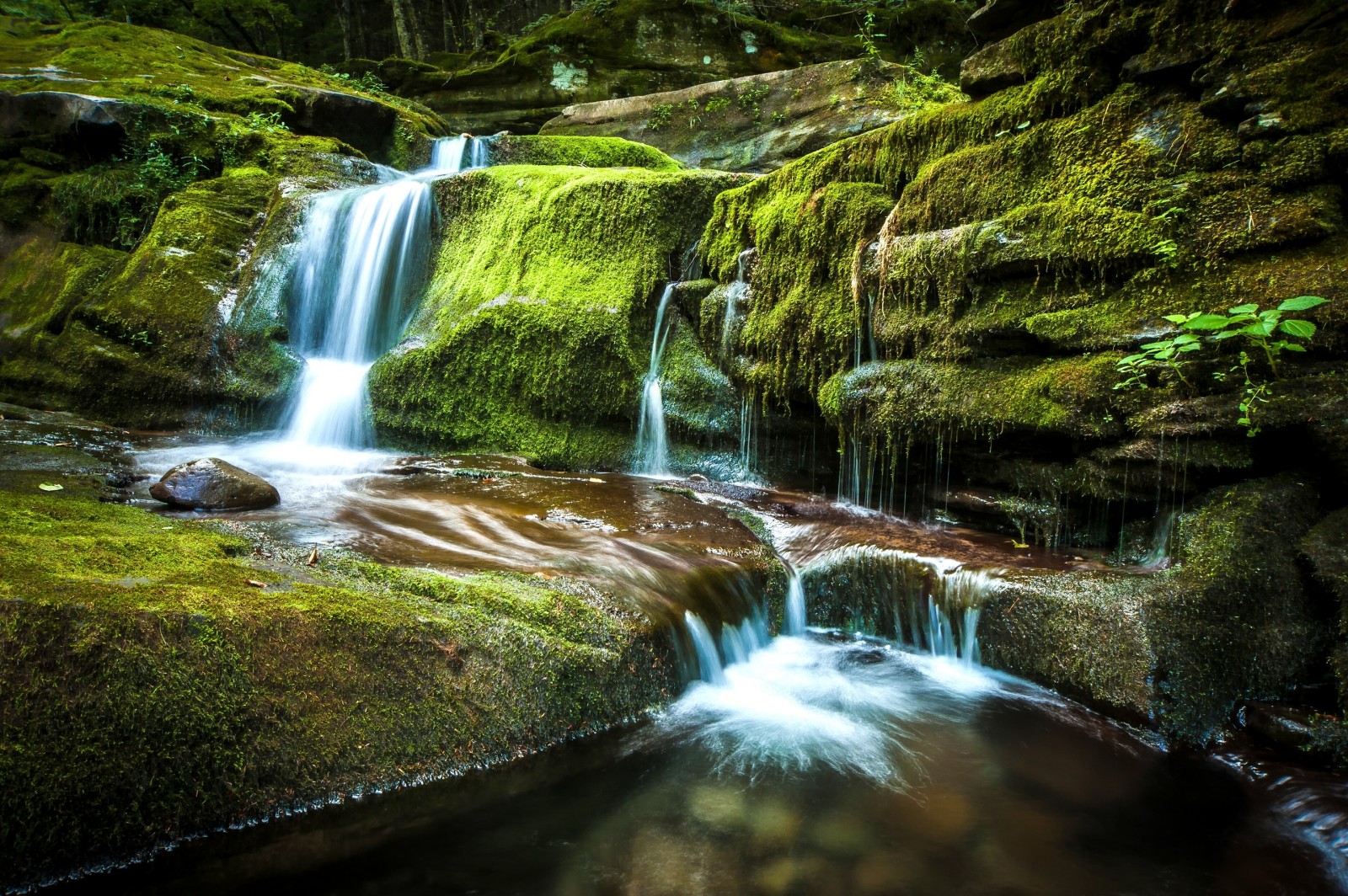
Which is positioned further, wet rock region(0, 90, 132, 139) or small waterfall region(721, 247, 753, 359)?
wet rock region(0, 90, 132, 139)

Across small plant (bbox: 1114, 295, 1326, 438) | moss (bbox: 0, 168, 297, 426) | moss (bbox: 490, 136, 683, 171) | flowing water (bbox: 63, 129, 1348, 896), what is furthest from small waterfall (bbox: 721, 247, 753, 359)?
moss (bbox: 0, 168, 297, 426)

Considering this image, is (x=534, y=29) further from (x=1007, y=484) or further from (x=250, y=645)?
(x=250, y=645)

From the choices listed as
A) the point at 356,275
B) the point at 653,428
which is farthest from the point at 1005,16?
the point at 356,275

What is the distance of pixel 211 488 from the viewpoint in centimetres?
471

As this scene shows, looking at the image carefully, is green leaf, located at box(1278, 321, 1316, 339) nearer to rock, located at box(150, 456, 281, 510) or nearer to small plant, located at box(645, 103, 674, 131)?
rock, located at box(150, 456, 281, 510)

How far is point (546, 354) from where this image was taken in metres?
7.52

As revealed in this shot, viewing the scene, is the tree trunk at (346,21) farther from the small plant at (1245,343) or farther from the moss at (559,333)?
the small plant at (1245,343)

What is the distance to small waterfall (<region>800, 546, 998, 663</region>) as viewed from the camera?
435 centimetres

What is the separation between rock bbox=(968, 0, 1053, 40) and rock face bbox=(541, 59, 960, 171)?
4.16 meters

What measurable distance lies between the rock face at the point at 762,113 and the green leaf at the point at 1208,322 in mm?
7102

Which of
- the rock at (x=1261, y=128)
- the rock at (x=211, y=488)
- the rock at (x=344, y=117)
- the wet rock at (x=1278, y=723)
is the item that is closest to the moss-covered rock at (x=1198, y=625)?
the wet rock at (x=1278, y=723)

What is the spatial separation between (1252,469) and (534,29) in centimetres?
1699

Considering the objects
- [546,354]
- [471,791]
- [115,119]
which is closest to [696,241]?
[546,354]

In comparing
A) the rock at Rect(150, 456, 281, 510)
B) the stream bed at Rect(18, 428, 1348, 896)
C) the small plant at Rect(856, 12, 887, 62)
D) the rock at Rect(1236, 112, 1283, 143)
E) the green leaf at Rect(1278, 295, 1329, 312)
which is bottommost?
the stream bed at Rect(18, 428, 1348, 896)
